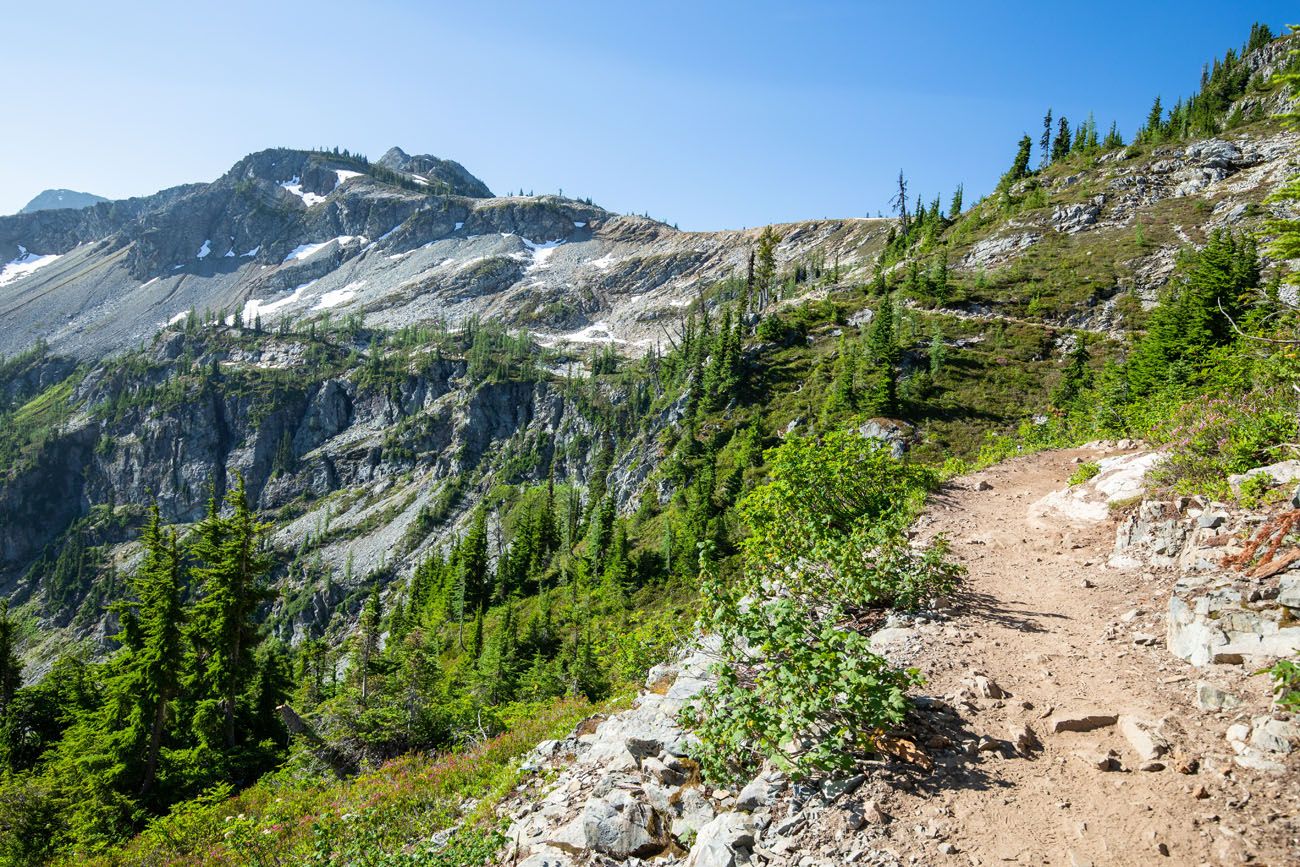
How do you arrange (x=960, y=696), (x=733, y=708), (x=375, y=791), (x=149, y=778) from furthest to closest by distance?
(x=149, y=778) → (x=375, y=791) → (x=960, y=696) → (x=733, y=708)

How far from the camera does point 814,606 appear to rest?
9570mm

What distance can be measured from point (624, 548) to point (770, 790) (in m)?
63.9

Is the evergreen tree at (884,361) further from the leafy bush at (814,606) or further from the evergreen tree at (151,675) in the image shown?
the evergreen tree at (151,675)

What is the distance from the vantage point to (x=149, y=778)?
20.7 meters

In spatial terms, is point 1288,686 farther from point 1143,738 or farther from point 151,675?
point 151,675

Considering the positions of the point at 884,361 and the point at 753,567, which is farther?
the point at 884,361

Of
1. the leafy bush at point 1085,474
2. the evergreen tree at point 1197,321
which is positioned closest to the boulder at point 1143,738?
the leafy bush at point 1085,474

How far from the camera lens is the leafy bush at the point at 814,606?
230 inches

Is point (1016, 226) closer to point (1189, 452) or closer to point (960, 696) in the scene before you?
point (1189, 452)

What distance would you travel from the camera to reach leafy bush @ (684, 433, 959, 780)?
230 inches

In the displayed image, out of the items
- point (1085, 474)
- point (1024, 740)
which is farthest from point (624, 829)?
point (1085, 474)

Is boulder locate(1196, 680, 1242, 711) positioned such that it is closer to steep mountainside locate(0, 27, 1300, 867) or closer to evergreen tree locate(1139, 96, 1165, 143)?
steep mountainside locate(0, 27, 1300, 867)

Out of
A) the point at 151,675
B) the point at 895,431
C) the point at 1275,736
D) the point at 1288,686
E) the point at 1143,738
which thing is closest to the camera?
the point at 1275,736

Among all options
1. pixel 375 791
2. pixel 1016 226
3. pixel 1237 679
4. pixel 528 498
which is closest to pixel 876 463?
pixel 1237 679
